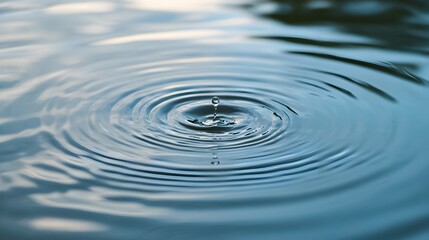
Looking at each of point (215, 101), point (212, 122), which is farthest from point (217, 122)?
point (215, 101)

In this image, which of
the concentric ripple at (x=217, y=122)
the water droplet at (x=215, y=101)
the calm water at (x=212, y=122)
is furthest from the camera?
the water droplet at (x=215, y=101)

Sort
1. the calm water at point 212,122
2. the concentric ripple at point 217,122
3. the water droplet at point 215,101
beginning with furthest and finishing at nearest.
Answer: the water droplet at point 215,101
the concentric ripple at point 217,122
the calm water at point 212,122

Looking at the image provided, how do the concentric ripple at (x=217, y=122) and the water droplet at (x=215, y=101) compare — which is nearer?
the concentric ripple at (x=217, y=122)

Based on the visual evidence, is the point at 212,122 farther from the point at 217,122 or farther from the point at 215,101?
the point at 215,101

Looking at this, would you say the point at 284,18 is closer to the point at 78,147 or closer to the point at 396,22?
the point at 396,22

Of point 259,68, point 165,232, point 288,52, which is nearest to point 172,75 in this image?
point 259,68

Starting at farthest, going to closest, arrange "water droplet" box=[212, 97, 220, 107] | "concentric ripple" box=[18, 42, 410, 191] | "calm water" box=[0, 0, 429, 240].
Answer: "water droplet" box=[212, 97, 220, 107]
"concentric ripple" box=[18, 42, 410, 191]
"calm water" box=[0, 0, 429, 240]

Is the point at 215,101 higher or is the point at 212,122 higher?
the point at 215,101

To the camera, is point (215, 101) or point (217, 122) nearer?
point (217, 122)
